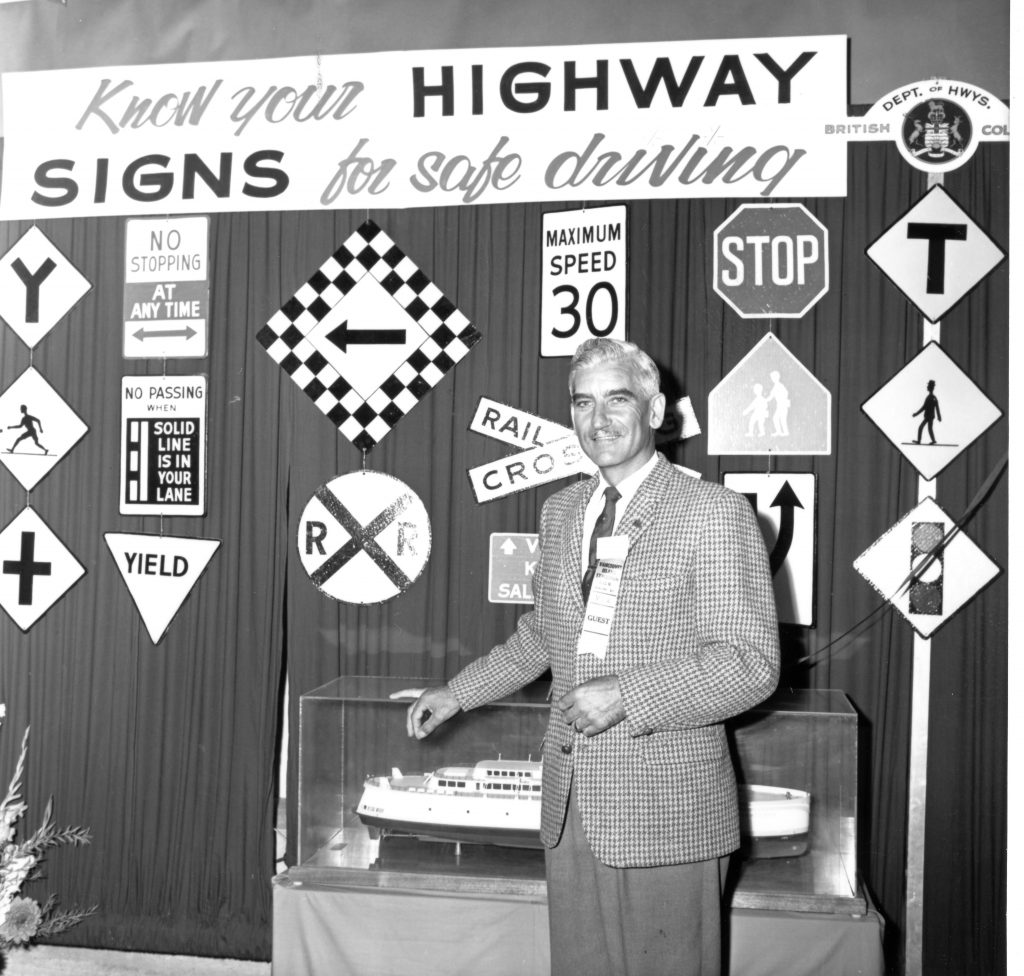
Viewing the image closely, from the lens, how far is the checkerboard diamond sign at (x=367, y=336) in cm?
351

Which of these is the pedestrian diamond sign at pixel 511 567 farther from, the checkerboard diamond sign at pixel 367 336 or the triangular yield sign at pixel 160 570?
the triangular yield sign at pixel 160 570

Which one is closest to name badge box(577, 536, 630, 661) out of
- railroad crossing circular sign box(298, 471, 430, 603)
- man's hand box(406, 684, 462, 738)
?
man's hand box(406, 684, 462, 738)

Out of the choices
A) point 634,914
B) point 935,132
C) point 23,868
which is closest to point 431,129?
point 935,132

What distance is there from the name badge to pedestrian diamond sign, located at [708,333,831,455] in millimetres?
1467

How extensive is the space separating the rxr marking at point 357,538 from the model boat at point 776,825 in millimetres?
1335

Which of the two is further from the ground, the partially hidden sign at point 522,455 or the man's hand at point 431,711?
the partially hidden sign at point 522,455

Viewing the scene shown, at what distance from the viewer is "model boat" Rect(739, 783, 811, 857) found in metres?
2.75

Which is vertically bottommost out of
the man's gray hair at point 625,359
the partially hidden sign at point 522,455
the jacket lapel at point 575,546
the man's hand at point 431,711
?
the man's hand at point 431,711

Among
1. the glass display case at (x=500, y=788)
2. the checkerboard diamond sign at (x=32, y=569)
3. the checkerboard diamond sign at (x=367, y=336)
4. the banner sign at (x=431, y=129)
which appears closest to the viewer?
the glass display case at (x=500, y=788)

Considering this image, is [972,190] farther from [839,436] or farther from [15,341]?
[15,341]

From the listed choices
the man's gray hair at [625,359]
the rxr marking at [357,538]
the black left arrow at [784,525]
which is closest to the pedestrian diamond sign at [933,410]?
the black left arrow at [784,525]

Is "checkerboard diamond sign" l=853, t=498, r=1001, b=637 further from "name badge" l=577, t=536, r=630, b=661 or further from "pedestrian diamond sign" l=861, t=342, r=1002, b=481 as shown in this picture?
"name badge" l=577, t=536, r=630, b=661

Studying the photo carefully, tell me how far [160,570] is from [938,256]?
2.73 m

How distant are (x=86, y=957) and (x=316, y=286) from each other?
7.96 feet
